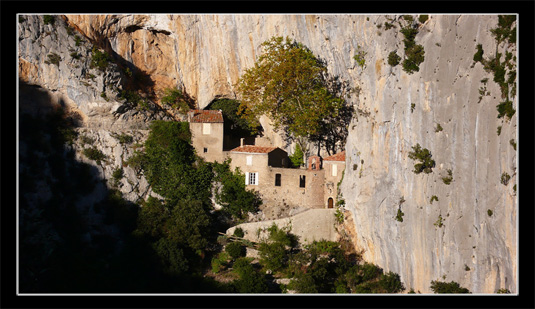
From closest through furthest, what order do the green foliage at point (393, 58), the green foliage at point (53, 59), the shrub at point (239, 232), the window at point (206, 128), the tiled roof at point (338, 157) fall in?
the green foliage at point (393, 58) → the shrub at point (239, 232) → the tiled roof at point (338, 157) → the green foliage at point (53, 59) → the window at point (206, 128)

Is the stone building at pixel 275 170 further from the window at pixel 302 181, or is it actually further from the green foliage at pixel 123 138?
the green foliage at pixel 123 138

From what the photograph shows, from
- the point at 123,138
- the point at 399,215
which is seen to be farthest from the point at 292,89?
the point at 123,138

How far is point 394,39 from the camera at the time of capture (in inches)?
1208

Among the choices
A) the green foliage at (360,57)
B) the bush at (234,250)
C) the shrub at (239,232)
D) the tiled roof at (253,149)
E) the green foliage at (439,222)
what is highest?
the green foliage at (360,57)

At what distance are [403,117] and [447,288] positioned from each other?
828cm

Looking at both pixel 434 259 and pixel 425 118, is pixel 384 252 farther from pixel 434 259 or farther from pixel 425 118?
pixel 425 118

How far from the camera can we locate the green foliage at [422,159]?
2883cm

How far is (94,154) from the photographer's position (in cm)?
3912

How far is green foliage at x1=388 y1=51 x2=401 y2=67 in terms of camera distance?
30469 mm

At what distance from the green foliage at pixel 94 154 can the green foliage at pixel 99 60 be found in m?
5.45

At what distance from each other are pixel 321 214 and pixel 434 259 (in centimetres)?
879

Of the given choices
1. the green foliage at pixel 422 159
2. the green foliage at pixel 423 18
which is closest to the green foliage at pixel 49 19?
the green foliage at pixel 423 18

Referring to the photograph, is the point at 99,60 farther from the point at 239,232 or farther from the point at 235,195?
the point at 239,232

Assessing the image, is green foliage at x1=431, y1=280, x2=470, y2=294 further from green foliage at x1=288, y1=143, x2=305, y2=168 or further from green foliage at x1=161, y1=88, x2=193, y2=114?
green foliage at x1=161, y1=88, x2=193, y2=114
